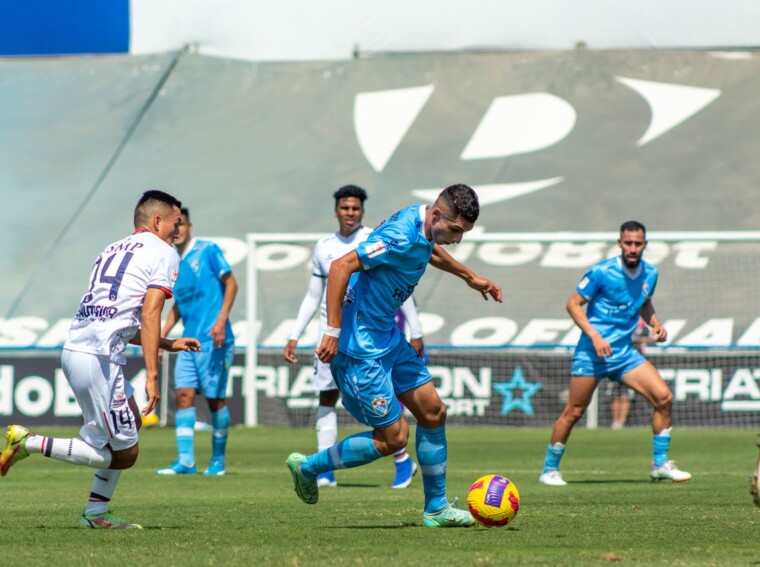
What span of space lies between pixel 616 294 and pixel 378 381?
458 cm

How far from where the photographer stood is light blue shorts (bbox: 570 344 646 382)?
10.9 m

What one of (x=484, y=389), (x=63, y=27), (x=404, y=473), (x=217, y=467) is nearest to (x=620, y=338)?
(x=404, y=473)

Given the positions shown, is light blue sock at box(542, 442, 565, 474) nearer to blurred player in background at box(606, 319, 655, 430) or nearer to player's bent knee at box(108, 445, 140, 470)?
player's bent knee at box(108, 445, 140, 470)

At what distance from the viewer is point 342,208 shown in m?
10.4

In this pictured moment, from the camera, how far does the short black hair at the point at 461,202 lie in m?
6.73

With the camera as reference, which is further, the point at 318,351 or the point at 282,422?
the point at 282,422

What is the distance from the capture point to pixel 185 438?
11.7m

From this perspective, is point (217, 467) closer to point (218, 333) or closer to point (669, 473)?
point (218, 333)

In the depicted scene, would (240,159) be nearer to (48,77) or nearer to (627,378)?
(48,77)

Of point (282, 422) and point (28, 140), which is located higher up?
point (28, 140)

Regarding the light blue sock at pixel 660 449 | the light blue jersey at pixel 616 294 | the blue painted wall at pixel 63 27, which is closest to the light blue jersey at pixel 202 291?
the light blue jersey at pixel 616 294

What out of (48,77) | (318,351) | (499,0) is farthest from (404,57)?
(318,351)

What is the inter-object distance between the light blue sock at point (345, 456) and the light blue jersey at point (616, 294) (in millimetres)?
4205

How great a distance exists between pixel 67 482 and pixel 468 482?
11.2 ft
